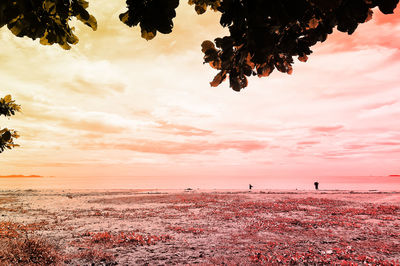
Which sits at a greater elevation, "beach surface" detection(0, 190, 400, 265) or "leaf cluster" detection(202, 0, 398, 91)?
"leaf cluster" detection(202, 0, 398, 91)

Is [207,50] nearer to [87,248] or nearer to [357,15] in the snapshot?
[357,15]

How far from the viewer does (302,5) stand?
1.50 meters

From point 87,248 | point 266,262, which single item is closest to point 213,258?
point 266,262

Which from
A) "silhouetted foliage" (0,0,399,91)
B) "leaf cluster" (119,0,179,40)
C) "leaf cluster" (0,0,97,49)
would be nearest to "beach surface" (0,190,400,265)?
"silhouetted foliage" (0,0,399,91)

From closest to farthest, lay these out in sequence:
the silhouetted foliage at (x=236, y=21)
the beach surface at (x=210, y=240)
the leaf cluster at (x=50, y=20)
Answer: the silhouetted foliage at (x=236, y=21) → the leaf cluster at (x=50, y=20) → the beach surface at (x=210, y=240)

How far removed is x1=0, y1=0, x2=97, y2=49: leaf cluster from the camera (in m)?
1.67

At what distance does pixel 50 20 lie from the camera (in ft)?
6.02

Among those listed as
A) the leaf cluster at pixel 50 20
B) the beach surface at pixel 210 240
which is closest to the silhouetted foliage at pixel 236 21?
the leaf cluster at pixel 50 20

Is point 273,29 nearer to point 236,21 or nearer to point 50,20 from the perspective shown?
point 236,21

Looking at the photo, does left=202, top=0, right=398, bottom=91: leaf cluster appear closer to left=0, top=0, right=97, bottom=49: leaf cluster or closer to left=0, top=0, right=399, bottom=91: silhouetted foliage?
left=0, top=0, right=399, bottom=91: silhouetted foliage

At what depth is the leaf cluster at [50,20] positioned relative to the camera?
1667 millimetres

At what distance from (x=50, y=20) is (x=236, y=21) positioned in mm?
Result: 1549

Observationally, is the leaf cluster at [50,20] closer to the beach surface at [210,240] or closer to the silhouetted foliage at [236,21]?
the silhouetted foliage at [236,21]

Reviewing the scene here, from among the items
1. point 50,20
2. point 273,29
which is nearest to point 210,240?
point 273,29
